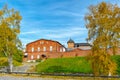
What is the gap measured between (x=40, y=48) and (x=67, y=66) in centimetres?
4288

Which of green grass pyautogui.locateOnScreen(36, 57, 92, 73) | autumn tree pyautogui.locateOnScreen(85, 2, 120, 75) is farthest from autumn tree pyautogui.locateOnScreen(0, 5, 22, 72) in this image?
autumn tree pyautogui.locateOnScreen(85, 2, 120, 75)

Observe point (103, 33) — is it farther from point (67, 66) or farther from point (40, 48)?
→ point (40, 48)

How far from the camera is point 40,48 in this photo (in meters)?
95.2

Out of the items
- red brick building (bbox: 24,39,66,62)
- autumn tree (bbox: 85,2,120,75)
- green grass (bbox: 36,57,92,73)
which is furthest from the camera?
red brick building (bbox: 24,39,66,62)

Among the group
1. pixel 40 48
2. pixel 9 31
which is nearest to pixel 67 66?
pixel 9 31

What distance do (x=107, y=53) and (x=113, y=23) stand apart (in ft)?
12.8

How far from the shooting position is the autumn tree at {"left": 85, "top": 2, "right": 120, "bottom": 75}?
33594 millimetres

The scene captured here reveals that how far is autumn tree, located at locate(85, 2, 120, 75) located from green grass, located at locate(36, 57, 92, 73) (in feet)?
43.3

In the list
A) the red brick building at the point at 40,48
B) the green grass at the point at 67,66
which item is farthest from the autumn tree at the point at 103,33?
the red brick building at the point at 40,48

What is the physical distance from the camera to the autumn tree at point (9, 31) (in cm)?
5013

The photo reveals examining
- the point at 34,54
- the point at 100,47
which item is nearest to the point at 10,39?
the point at 100,47

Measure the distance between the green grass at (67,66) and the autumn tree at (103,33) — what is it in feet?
43.3

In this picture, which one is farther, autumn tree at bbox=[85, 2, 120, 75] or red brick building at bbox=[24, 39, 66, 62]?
red brick building at bbox=[24, 39, 66, 62]

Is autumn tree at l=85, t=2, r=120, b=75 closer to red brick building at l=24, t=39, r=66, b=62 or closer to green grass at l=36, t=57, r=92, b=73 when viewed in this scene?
green grass at l=36, t=57, r=92, b=73
